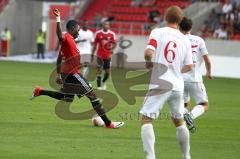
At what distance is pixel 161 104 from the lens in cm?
1103

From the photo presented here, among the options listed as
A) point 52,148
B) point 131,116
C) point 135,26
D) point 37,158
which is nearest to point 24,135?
point 52,148

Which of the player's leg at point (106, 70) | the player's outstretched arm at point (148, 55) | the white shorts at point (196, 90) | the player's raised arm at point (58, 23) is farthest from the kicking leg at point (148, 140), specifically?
the player's leg at point (106, 70)

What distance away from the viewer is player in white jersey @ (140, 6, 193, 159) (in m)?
10.9

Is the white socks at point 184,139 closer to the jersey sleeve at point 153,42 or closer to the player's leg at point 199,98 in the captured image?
the jersey sleeve at point 153,42

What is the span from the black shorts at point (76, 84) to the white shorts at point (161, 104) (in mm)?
4104

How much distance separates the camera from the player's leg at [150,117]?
10.8 meters

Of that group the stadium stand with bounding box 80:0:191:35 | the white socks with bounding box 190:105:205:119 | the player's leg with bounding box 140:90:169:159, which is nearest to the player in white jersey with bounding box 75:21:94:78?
the white socks with bounding box 190:105:205:119

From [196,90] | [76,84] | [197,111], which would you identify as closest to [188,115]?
[197,111]

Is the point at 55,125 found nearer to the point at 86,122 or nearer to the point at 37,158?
the point at 86,122

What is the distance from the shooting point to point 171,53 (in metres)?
11.0

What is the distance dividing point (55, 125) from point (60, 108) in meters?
3.21

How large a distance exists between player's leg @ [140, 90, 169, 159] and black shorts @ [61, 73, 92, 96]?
4145mm

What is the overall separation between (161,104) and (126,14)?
118 feet

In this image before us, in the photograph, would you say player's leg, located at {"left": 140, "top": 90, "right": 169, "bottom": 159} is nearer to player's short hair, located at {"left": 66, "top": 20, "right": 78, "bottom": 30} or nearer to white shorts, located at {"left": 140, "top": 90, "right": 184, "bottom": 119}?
white shorts, located at {"left": 140, "top": 90, "right": 184, "bottom": 119}
